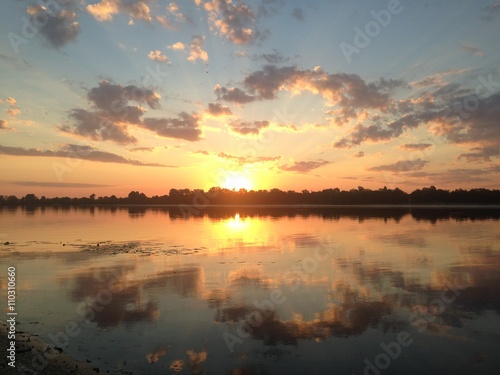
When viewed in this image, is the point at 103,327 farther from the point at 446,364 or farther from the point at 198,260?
the point at 198,260

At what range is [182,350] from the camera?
1202 cm

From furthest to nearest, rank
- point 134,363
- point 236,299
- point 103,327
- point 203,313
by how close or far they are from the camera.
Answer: point 236,299 → point 203,313 → point 103,327 → point 134,363

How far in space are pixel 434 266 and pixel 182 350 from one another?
790 inches

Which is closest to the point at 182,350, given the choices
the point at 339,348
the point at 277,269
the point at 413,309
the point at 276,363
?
the point at 276,363

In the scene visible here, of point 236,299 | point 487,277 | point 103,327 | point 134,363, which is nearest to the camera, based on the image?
point 134,363

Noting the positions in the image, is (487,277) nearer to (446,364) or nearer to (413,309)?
(413,309)

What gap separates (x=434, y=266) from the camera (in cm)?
2570

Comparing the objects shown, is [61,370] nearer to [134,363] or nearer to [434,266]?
[134,363]

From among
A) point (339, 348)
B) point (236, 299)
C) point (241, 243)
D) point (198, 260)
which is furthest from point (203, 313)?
point (241, 243)

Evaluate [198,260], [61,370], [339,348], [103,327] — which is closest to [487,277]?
[339,348]

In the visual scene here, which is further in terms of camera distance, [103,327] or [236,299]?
[236,299]

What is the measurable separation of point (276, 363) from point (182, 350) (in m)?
3.03

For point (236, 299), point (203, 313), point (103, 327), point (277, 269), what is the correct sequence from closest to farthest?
point (103, 327) < point (203, 313) < point (236, 299) < point (277, 269)

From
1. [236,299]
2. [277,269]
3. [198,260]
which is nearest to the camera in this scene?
[236,299]
